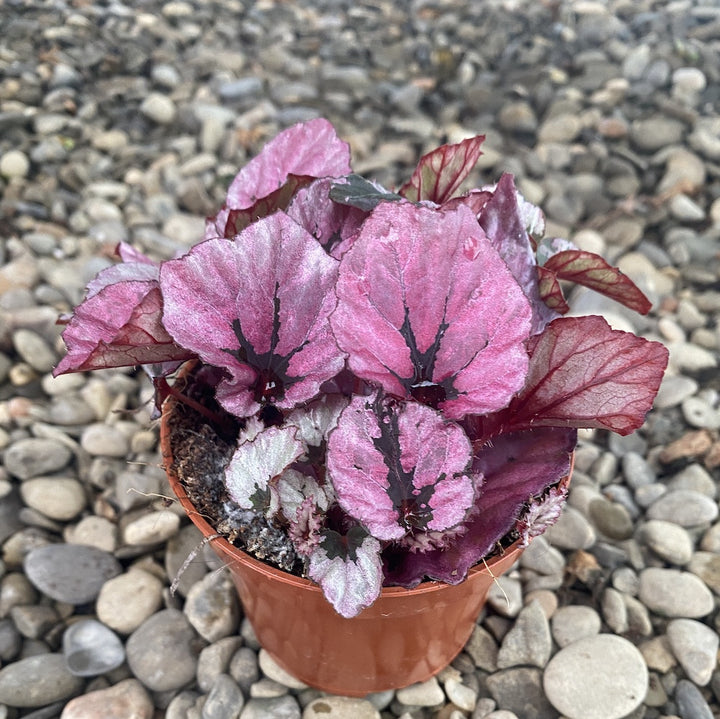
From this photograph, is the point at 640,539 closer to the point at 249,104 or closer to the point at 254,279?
the point at 254,279

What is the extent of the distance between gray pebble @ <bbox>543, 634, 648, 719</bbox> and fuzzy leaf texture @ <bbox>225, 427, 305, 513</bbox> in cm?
60

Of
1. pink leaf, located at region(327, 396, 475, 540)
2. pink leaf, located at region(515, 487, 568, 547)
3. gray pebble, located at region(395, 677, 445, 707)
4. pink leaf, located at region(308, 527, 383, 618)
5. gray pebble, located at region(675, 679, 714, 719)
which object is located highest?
pink leaf, located at region(327, 396, 475, 540)

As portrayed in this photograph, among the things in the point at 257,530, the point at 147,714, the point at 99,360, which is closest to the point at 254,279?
the point at 99,360

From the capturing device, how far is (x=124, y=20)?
240 cm

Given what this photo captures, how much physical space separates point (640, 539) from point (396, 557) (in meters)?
0.66

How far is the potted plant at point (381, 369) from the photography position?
600 mm

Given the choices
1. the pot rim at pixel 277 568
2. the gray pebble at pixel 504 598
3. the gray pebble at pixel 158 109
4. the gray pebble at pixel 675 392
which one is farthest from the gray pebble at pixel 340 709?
the gray pebble at pixel 158 109

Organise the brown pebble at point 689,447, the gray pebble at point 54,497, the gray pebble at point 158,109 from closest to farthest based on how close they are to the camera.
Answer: the gray pebble at point 54,497 → the brown pebble at point 689,447 → the gray pebble at point 158,109

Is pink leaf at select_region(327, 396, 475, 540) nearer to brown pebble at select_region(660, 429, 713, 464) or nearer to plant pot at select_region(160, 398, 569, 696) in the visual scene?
plant pot at select_region(160, 398, 569, 696)

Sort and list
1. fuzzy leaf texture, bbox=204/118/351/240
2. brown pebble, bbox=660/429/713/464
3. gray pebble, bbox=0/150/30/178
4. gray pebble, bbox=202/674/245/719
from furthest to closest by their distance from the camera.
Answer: gray pebble, bbox=0/150/30/178, brown pebble, bbox=660/429/713/464, gray pebble, bbox=202/674/245/719, fuzzy leaf texture, bbox=204/118/351/240

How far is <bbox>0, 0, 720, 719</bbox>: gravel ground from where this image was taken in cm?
102

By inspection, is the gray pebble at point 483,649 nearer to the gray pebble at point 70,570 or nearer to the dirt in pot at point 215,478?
the dirt in pot at point 215,478

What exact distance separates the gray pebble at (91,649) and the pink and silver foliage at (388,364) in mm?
539

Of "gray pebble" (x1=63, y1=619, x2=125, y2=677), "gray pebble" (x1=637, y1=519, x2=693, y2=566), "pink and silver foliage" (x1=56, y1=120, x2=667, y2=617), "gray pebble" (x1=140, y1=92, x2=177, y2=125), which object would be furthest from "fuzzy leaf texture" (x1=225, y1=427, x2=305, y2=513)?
"gray pebble" (x1=140, y1=92, x2=177, y2=125)
